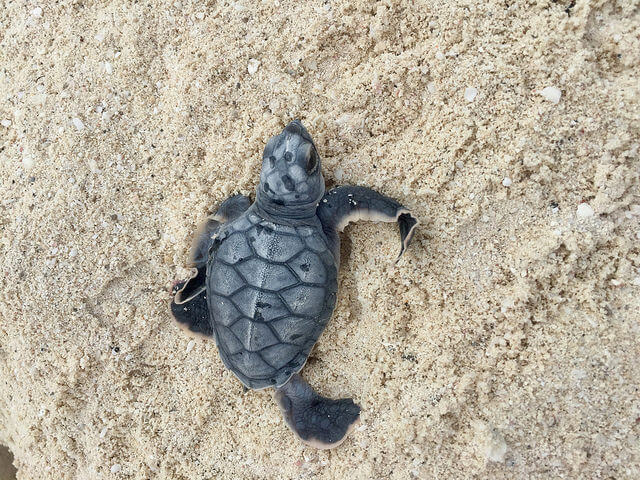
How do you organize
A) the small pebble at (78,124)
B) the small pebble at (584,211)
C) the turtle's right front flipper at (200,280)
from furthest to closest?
the small pebble at (78,124) < the turtle's right front flipper at (200,280) < the small pebble at (584,211)

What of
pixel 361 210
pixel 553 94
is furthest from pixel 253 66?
pixel 553 94

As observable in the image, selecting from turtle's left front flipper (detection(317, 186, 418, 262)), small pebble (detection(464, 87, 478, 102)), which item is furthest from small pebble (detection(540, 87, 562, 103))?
turtle's left front flipper (detection(317, 186, 418, 262))

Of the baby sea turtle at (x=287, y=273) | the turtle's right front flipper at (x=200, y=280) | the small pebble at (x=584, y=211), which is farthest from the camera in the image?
the turtle's right front flipper at (x=200, y=280)

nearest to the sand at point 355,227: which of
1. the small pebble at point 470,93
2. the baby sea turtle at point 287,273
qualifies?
the small pebble at point 470,93

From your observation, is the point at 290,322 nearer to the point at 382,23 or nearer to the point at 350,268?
the point at 350,268

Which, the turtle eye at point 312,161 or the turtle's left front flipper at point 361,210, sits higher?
the turtle eye at point 312,161

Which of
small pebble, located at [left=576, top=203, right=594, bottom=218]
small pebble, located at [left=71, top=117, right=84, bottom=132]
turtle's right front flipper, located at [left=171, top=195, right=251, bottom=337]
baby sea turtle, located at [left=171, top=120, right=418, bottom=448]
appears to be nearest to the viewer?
small pebble, located at [left=576, top=203, right=594, bottom=218]

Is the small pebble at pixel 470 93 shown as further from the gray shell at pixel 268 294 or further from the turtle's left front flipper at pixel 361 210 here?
the gray shell at pixel 268 294

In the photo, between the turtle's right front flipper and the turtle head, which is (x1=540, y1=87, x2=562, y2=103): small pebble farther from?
the turtle's right front flipper
